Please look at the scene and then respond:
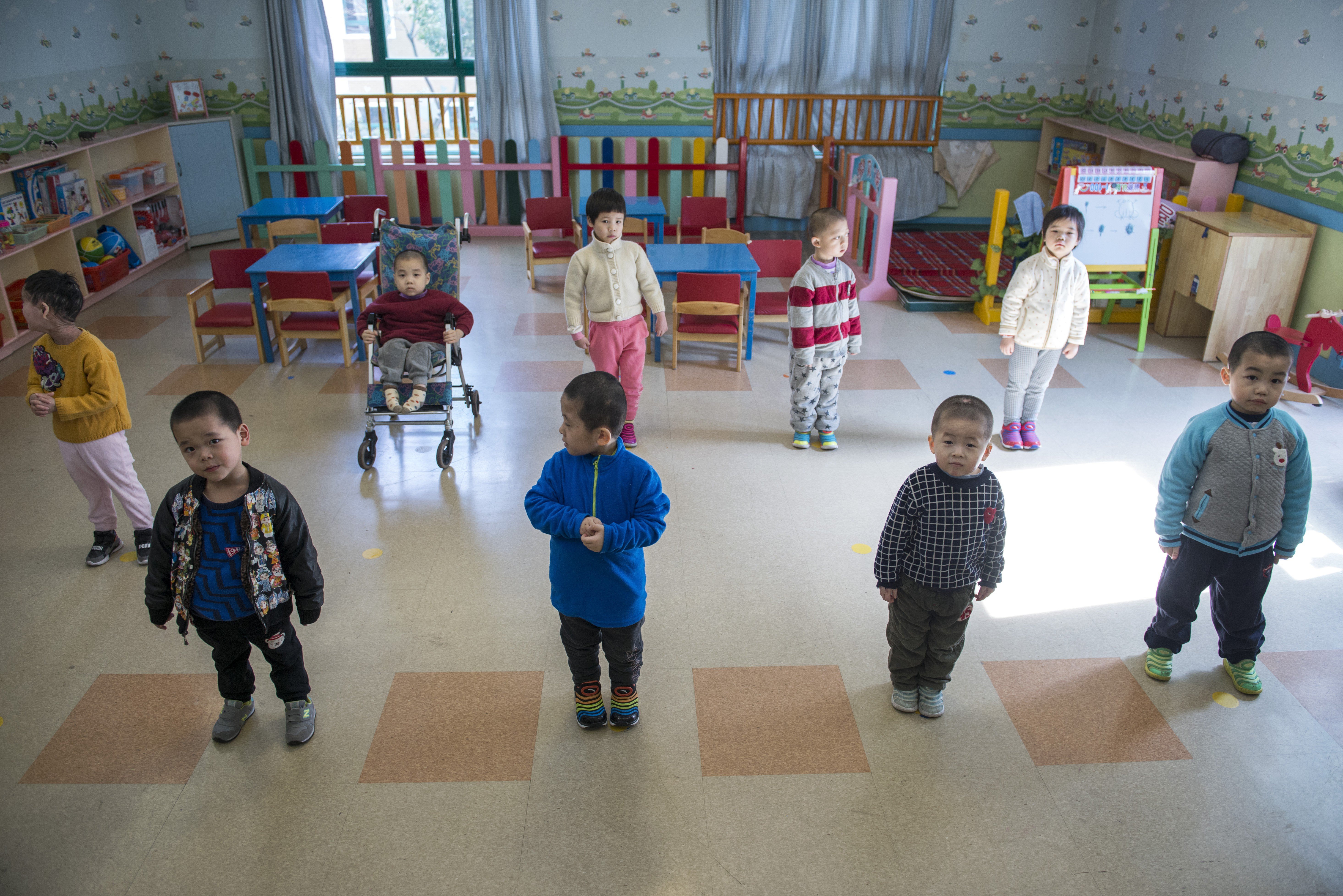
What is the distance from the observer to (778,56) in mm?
8328

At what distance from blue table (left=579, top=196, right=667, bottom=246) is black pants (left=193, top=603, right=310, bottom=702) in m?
4.70

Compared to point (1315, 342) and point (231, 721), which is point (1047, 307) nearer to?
point (1315, 342)

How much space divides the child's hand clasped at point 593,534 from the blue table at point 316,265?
378 centimetres

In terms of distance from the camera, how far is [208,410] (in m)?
2.14

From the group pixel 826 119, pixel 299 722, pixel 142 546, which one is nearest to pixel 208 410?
pixel 299 722

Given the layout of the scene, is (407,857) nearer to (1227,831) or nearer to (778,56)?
(1227,831)

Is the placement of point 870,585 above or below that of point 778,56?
below

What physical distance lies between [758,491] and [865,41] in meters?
5.95

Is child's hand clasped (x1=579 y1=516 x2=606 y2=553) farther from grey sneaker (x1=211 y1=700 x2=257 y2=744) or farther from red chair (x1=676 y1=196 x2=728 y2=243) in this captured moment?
red chair (x1=676 y1=196 x2=728 y2=243)

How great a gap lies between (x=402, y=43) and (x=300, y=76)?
105 cm

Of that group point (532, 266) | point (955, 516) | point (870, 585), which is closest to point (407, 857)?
point (955, 516)

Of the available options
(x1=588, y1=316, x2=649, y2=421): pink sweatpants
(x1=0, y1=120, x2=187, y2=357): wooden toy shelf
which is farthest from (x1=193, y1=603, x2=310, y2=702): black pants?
(x1=0, y1=120, x2=187, y2=357): wooden toy shelf

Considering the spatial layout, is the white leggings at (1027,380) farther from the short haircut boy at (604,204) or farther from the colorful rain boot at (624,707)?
the colorful rain boot at (624,707)

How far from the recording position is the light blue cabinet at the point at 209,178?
7945 millimetres
